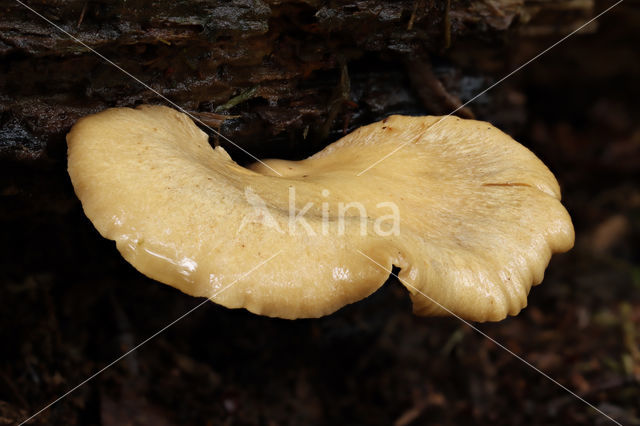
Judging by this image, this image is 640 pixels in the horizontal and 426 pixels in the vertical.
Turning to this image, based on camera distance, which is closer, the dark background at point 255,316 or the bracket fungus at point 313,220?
the bracket fungus at point 313,220

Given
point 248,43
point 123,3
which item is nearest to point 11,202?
point 123,3

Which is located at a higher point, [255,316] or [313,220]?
[313,220]

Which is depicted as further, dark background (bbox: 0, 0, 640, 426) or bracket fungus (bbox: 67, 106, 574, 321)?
dark background (bbox: 0, 0, 640, 426)

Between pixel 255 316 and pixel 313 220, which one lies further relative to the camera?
pixel 255 316
